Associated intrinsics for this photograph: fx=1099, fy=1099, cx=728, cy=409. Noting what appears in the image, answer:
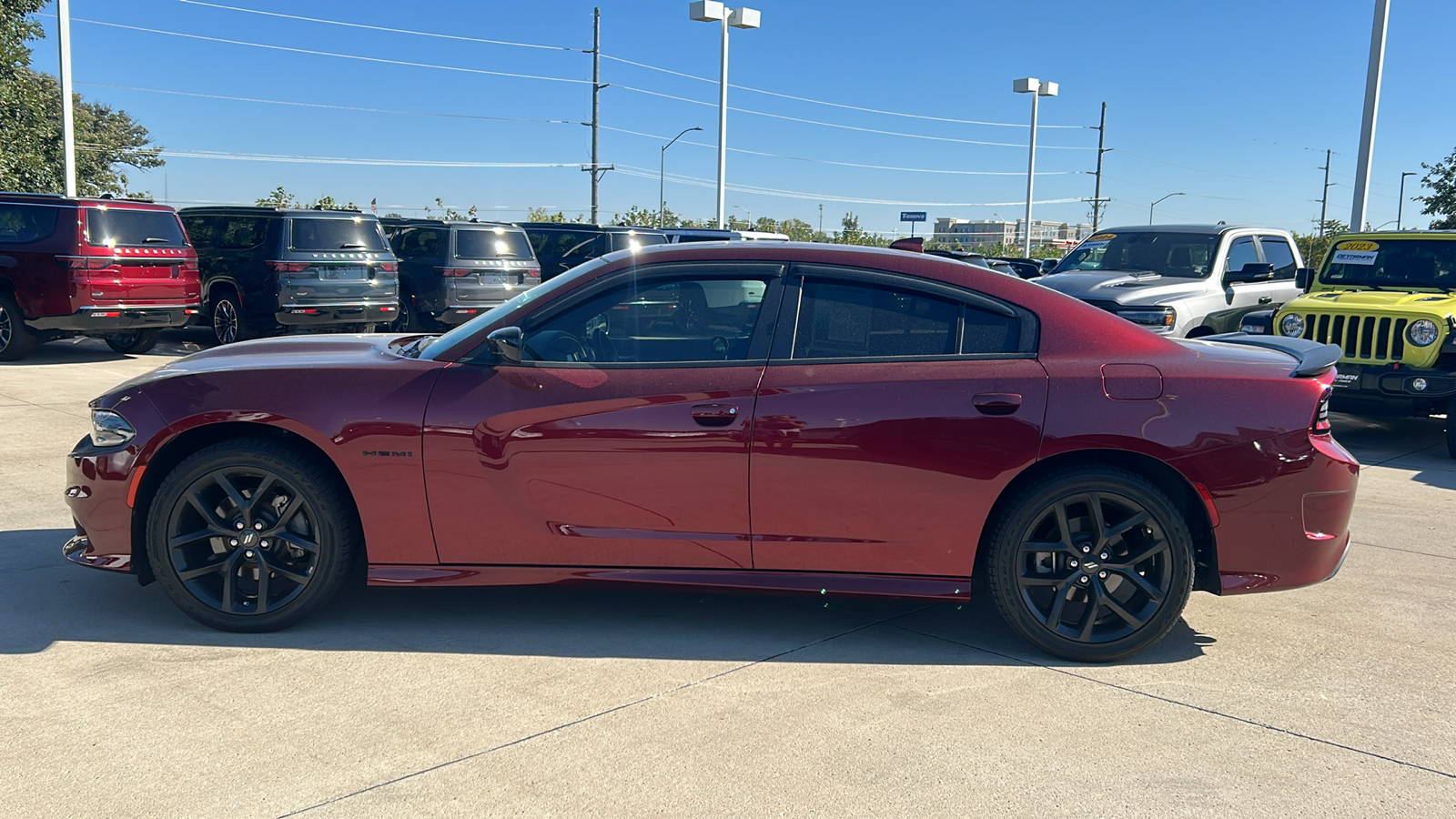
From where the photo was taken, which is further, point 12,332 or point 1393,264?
point 12,332

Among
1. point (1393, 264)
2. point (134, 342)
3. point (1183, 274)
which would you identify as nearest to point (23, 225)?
point (134, 342)

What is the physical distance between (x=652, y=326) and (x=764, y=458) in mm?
696

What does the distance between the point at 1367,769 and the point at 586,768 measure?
7.74 ft

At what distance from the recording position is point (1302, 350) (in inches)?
178

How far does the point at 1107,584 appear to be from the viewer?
4.18 m

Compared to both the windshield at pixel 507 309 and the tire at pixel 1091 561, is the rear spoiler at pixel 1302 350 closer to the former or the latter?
the tire at pixel 1091 561

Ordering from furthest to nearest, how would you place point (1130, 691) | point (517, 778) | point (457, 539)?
point (457, 539) → point (1130, 691) → point (517, 778)

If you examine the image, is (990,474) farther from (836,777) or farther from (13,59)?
(13,59)

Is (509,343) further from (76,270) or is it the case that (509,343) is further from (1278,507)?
(76,270)

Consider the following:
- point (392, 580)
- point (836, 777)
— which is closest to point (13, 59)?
point (392, 580)

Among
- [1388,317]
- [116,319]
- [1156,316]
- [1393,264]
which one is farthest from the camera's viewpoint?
[116,319]

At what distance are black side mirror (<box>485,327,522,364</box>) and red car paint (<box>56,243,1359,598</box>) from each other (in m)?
0.07

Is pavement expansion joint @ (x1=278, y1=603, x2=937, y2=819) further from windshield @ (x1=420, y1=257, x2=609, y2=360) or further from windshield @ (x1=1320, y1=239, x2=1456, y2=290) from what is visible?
windshield @ (x1=1320, y1=239, x2=1456, y2=290)

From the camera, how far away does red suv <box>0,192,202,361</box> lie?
12.5 meters
